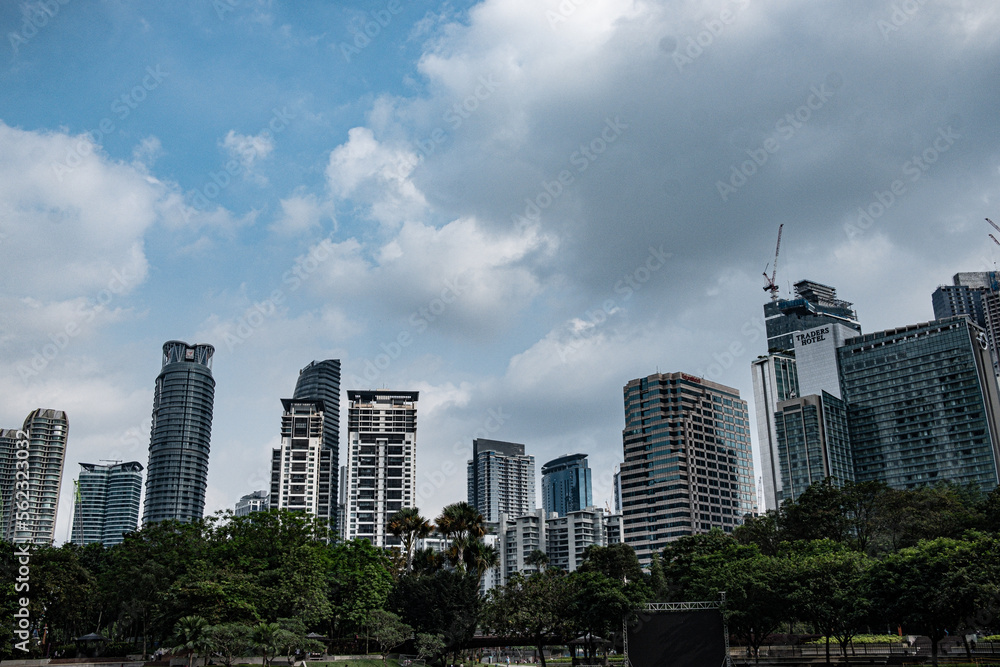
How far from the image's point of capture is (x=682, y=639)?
5112 cm

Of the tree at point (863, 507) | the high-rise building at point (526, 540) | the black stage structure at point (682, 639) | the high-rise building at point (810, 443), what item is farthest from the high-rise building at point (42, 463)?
the tree at point (863, 507)

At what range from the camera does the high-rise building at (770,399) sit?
17475cm

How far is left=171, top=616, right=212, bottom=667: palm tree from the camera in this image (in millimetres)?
42531

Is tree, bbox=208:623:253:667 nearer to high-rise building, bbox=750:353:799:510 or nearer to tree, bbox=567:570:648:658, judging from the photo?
tree, bbox=567:570:648:658

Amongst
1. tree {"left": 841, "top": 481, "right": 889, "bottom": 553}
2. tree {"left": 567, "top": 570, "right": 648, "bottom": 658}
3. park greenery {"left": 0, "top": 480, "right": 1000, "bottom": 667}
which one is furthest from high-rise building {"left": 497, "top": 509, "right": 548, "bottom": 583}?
tree {"left": 567, "top": 570, "right": 648, "bottom": 658}

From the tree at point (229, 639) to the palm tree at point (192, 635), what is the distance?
334mm

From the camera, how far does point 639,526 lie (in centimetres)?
15362

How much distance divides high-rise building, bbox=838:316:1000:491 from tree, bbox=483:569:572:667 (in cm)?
11821

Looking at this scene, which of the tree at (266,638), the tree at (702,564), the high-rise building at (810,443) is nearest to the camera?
the tree at (266,638)

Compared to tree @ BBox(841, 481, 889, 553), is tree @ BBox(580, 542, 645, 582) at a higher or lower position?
lower

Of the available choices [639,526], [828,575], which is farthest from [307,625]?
[639,526]

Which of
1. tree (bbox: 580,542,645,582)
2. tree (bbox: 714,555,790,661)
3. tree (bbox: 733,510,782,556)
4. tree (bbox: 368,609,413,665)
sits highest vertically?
tree (bbox: 733,510,782,556)

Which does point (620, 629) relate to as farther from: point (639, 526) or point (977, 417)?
point (977, 417)

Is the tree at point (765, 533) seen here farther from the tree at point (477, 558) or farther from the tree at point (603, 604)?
the tree at point (477, 558)
